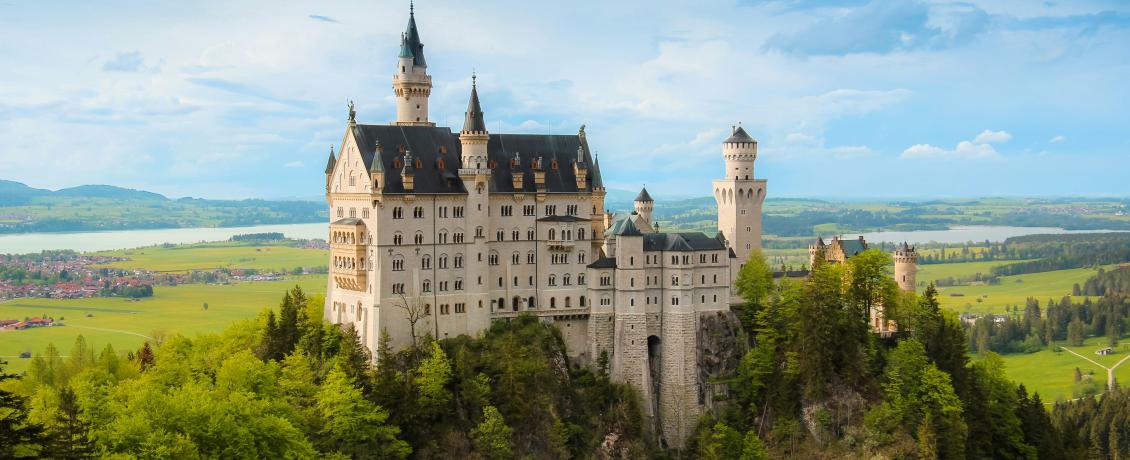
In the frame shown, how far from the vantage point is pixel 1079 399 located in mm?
173000

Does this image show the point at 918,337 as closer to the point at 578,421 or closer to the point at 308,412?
the point at 578,421

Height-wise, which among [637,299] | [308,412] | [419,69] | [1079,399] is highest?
[419,69]

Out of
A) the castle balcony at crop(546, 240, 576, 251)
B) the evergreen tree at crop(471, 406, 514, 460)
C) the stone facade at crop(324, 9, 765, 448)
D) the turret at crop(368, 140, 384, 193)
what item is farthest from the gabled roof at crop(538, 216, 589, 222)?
the evergreen tree at crop(471, 406, 514, 460)

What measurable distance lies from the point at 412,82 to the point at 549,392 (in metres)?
27.6

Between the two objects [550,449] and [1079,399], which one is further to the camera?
[1079,399]

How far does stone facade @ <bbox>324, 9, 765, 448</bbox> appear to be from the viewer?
319 feet

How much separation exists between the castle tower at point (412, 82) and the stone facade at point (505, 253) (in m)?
0.10

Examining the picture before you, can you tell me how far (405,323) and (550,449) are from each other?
47.2 feet

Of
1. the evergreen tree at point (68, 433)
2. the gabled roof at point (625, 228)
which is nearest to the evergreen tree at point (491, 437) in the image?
the gabled roof at point (625, 228)

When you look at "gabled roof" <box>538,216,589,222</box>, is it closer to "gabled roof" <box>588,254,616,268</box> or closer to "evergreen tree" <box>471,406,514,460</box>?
"gabled roof" <box>588,254,616,268</box>

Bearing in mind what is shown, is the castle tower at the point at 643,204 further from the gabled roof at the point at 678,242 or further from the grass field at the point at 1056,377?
the grass field at the point at 1056,377

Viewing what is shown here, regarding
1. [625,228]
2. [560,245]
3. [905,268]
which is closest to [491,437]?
[560,245]

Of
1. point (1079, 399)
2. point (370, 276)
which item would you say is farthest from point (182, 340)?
point (1079, 399)

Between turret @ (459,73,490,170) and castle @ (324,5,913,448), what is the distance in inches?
4.1
